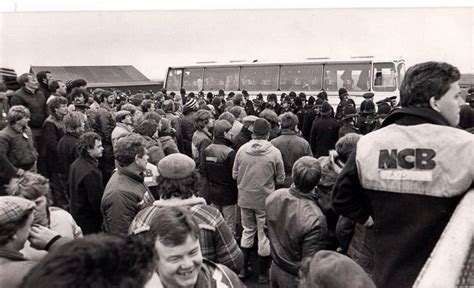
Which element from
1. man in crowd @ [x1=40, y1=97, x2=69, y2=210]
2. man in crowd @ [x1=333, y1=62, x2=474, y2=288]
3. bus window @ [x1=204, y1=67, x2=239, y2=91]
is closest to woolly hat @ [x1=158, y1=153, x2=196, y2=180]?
man in crowd @ [x1=333, y1=62, x2=474, y2=288]

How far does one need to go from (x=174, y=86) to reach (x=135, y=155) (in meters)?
18.7

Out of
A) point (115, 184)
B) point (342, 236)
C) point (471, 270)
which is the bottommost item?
point (342, 236)

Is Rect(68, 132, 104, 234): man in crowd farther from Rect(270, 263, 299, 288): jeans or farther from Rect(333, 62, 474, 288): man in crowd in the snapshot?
Rect(333, 62, 474, 288): man in crowd

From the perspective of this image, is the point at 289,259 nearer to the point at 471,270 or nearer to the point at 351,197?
the point at 351,197

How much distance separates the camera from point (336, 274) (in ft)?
5.75

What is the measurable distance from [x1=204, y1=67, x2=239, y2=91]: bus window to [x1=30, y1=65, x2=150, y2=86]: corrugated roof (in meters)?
18.0

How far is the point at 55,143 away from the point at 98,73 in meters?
35.7

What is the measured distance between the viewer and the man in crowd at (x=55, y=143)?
644cm

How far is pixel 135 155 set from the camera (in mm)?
3902

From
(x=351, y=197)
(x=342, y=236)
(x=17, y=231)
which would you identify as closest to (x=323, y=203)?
(x=342, y=236)

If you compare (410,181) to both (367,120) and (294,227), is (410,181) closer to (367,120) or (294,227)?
(294,227)

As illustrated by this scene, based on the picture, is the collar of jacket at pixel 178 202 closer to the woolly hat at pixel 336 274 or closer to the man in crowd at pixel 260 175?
the woolly hat at pixel 336 274

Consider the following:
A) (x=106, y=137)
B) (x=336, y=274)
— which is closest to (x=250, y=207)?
(x=106, y=137)

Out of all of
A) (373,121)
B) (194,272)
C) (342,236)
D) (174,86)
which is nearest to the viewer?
(194,272)
